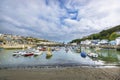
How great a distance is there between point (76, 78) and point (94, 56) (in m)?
32.9

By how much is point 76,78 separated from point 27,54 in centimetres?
3917

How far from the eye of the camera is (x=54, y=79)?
939 inches

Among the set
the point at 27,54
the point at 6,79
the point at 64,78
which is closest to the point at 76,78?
the point at 64,78

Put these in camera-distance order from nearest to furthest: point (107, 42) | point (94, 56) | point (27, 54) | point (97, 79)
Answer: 1. point (97, 79)
2. point (94, 56)
3. point (27, 54)
4. point (107, 42)

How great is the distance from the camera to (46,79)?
2389 centimetres

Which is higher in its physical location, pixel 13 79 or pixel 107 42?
pixel 107 42

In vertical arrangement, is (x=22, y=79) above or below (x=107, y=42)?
below

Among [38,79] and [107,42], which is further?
[107,42]

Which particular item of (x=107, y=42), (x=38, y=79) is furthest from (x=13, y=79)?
(x=107, y=42)

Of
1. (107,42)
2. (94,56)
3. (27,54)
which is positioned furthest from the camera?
(107,42)

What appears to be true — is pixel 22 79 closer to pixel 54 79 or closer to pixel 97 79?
pixel 54 79

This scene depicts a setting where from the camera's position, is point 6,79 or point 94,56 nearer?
point 6,79

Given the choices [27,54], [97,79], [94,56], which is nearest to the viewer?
[97,79]

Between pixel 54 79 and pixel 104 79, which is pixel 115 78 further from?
pixel 54 79
